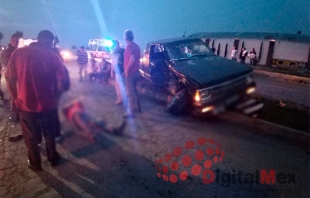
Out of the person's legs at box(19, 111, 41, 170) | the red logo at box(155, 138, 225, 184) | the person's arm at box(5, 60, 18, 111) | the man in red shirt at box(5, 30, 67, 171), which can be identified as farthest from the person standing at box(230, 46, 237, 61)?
the person's legs at box(19, 111, 41, 170)

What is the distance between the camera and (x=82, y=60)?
0.99m

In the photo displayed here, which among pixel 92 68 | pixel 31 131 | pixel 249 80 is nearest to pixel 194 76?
pixel 249 80

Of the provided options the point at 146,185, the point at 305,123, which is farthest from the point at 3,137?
the point at 305,123

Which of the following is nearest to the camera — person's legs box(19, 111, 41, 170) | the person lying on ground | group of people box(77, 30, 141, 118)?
the person lying on ground

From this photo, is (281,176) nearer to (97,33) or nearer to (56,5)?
(97,33)

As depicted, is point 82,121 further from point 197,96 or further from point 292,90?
point 292,90

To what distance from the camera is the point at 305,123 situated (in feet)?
8.54

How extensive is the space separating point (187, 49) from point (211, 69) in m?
0.42

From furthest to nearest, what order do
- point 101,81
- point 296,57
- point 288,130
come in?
point 288,130 → point 296,57 → point 101,81

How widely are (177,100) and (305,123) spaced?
2.10m

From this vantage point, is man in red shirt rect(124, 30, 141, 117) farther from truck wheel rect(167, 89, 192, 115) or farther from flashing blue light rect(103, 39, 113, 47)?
truck wheel rect(167, 89, 192, 115)

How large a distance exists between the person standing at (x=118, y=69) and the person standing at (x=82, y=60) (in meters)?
0.15

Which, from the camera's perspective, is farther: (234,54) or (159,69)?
(159,69)

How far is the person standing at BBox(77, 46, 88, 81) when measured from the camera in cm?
93
